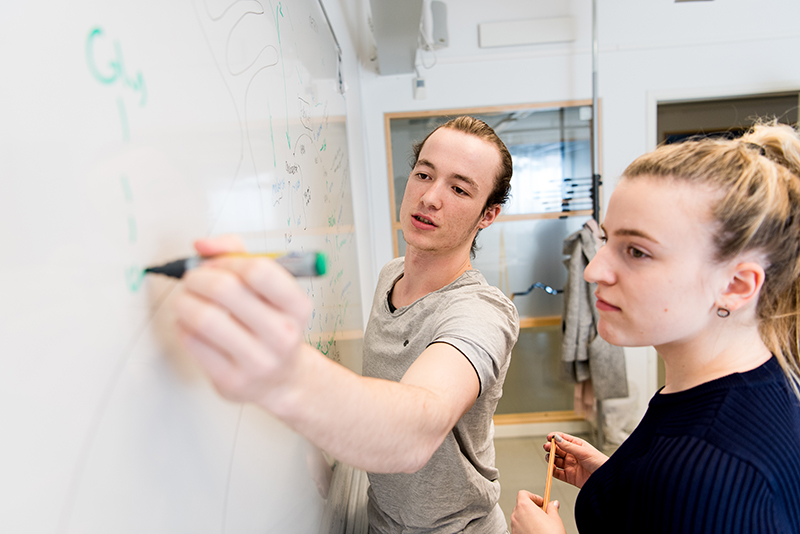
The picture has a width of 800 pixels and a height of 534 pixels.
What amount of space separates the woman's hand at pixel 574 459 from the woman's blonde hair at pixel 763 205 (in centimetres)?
48

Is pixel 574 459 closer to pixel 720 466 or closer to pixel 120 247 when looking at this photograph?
pixel 720 466

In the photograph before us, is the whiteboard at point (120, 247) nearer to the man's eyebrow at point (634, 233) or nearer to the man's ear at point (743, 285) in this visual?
the man's eyebrow at point (634, 233)

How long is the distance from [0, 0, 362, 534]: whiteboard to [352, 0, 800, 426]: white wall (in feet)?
7.71

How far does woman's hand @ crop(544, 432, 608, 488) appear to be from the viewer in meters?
1.10

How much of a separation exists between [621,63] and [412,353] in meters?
2.85

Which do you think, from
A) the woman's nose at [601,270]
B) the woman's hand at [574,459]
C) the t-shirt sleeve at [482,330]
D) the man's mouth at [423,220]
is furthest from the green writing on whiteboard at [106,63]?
the woman's hand at [574,459]

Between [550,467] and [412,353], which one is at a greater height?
[412,353]

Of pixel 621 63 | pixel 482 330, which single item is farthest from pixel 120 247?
pixel 621 63

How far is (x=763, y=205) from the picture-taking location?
28.0 inches

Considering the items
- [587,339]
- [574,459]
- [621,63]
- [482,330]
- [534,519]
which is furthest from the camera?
[621,63]

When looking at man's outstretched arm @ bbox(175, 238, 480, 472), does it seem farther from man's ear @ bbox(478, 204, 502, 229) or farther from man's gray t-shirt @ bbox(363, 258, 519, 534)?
man's ear @ bbox(478, 204, 502, 229)

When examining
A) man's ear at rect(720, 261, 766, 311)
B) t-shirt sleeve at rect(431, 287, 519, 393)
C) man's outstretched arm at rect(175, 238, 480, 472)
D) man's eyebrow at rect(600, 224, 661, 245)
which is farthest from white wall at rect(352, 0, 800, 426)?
man's outstretched arm at rect(175, 238, 480, 472)

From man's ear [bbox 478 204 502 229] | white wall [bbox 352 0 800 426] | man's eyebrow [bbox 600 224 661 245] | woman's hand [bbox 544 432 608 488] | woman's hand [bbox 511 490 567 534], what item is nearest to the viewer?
man's eyebrow [bbox 600 224 661 245]

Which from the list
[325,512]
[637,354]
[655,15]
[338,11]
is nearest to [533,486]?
[637,354]
